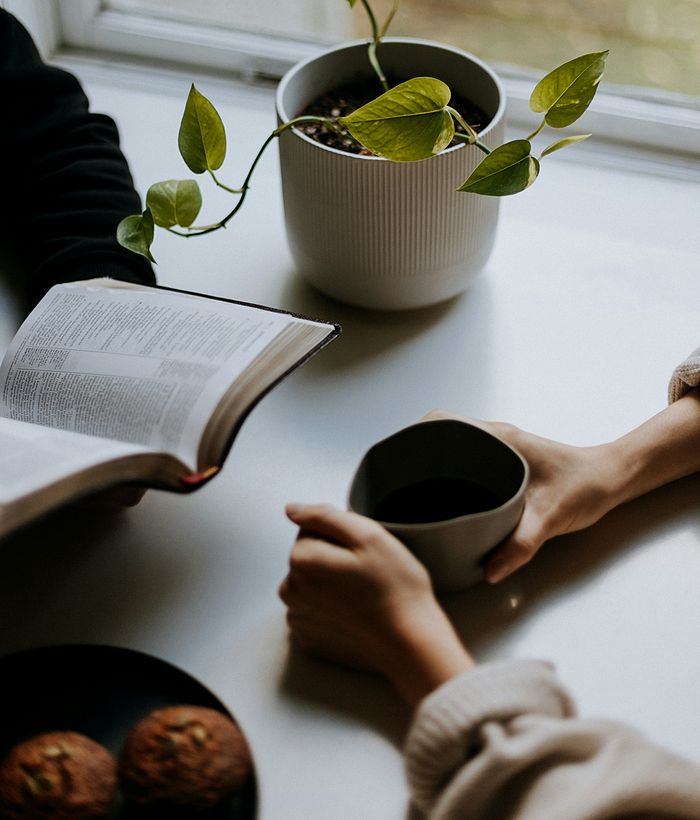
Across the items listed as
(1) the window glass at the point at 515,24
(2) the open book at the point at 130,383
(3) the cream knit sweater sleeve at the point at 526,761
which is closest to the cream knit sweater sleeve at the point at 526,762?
(3) the cream knit sweater sleeve at the point at 526,761

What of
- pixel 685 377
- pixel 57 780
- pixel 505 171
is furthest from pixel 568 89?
pixel 57 780

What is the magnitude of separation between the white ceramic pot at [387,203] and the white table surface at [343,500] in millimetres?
57

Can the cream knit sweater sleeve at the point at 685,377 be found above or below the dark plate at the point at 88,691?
above

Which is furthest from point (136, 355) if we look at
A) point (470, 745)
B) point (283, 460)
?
point (470, 745)

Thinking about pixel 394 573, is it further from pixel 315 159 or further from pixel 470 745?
pixel 315 159

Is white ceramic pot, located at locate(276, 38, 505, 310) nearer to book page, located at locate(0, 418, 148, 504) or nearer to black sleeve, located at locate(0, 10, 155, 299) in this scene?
black sleeve, located at locate(0, 10, 155, 299)

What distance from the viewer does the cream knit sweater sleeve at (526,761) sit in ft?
1.78

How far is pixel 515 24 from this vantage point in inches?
54.5

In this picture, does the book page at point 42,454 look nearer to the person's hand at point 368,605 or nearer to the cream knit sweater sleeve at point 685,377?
the person's hand at point 368,605

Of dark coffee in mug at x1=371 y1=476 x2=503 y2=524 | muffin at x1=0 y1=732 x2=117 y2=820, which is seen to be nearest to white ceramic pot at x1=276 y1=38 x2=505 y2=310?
dark coffee in mug at x1=371 y1=476 x2=503 y2=524

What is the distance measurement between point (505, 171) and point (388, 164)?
0.10 m

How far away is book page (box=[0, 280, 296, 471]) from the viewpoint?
0.72 metres

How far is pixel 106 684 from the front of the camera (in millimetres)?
658

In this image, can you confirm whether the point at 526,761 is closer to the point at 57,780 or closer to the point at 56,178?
the point at 57,780
